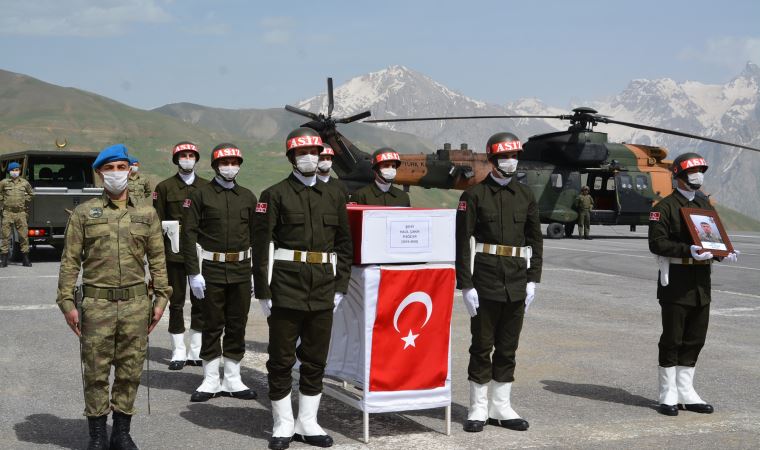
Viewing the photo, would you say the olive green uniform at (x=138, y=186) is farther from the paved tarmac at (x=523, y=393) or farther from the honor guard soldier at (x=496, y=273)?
the honor guard soldier at (x=496, y=273)

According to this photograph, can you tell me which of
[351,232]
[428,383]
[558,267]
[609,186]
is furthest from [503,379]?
[609,186]

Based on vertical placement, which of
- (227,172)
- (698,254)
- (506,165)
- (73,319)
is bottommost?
(73,319)

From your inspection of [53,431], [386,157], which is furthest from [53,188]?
[53,431]

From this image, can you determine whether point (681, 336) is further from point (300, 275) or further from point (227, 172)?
point (227, 172)

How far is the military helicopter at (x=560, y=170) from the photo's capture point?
2891 cm

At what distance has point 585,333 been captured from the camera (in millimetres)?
11102

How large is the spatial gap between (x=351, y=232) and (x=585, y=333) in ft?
18.3

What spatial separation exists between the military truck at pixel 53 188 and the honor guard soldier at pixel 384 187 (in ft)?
33.9

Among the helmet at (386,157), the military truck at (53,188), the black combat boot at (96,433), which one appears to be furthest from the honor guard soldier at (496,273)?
the military truck at (53,188)

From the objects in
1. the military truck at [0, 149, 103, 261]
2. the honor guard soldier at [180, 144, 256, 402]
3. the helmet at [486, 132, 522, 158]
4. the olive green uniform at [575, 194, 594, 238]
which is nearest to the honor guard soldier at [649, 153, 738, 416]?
the helmet at [486, 132, 522, 158]

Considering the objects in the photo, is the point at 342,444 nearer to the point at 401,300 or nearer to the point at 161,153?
the point at 401,300

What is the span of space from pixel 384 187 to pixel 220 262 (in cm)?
267

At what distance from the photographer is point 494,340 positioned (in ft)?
22.3

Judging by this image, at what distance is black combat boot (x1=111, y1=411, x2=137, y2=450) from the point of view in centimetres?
576
